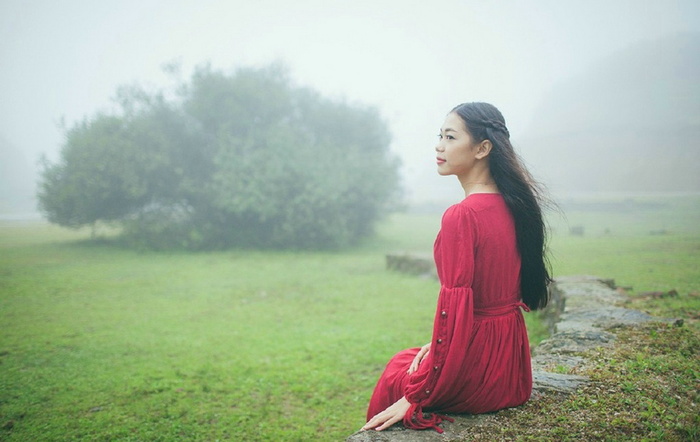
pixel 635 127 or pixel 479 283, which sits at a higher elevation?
pixel 635 127

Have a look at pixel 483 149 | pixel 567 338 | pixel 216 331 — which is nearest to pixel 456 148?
pixel 483 149

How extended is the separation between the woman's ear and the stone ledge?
1437 millimetres

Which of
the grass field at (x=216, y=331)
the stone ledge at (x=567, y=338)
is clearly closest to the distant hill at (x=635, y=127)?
the stone ledge at (x=567, y=338)

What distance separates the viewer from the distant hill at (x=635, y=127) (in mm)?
13273

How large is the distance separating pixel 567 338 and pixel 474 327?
7.24ft

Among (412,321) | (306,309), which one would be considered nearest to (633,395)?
(412,321)

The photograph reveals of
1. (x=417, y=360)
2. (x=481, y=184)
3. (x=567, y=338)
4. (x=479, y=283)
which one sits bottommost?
(x=567, y=338)

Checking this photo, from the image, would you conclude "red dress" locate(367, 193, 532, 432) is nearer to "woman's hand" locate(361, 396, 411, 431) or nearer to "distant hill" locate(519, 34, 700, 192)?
"woman's hand" locate(361, 396, 411, 431)

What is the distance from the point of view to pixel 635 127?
1964 cm

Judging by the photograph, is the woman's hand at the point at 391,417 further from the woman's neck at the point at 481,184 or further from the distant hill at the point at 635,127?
the distant hill at the point at 635,127

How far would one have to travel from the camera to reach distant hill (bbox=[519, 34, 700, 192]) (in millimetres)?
13273

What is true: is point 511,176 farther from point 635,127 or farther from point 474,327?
point 635,127

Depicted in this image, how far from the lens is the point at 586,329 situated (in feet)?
13.0

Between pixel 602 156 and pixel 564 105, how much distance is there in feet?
61.2
